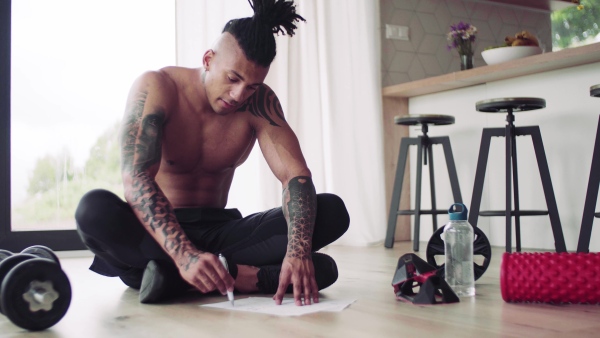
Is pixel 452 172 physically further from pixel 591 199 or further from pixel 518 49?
pixel 591 199

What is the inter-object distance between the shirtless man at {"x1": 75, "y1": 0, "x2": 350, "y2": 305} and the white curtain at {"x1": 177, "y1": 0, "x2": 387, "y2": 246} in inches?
64.5

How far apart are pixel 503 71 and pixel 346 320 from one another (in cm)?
214

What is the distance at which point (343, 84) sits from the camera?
377 centimetres

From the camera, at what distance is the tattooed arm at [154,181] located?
4.79 feet

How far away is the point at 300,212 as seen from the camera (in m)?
1.71

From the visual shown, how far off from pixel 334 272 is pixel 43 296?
771mm

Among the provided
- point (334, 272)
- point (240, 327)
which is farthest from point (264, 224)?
point (240, 327)

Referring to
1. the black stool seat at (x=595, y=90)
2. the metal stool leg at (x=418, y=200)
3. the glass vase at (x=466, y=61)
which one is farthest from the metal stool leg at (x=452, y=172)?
the black stool seat at (x=595, y=90)

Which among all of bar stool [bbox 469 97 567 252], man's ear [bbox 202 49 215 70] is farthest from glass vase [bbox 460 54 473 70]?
man's ear [bbox 202 49 215 70]

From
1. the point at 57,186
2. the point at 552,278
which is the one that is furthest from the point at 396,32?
the point at 552,278

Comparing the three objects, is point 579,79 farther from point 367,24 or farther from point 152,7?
point 152,7

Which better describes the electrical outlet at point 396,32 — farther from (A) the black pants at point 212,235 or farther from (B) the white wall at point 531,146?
(A) the black pants at point 212,235

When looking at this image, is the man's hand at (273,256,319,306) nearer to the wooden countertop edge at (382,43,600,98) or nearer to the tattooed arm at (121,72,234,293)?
the tattooed arm at (121,72,234,293)

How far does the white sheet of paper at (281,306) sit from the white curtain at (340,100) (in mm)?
1870
